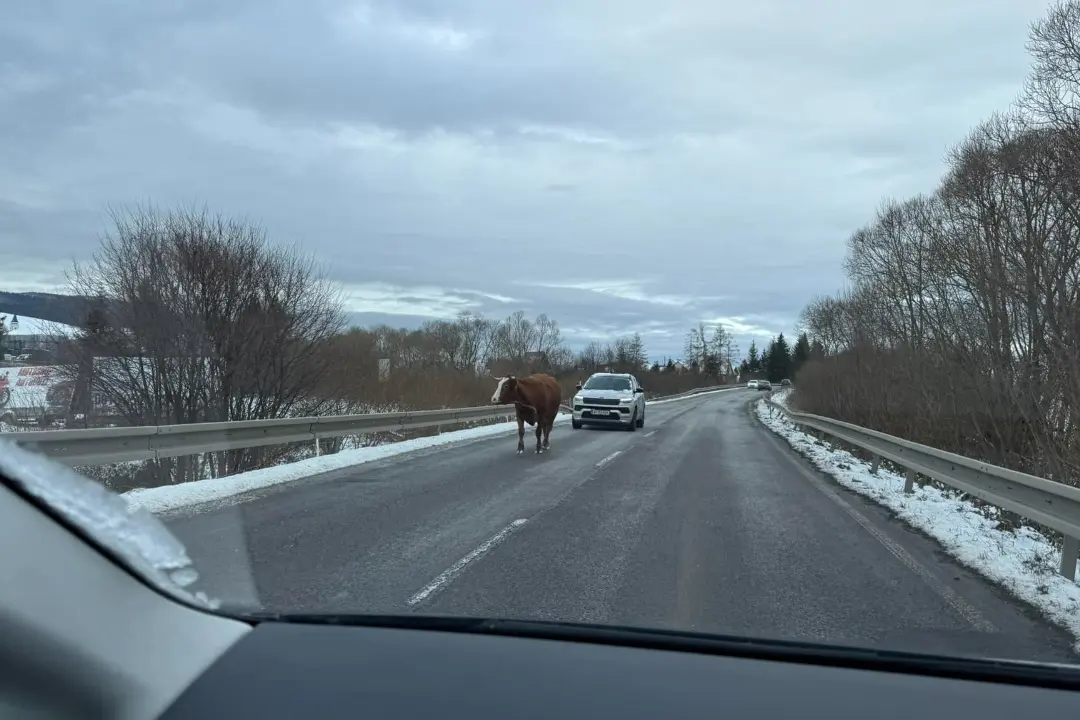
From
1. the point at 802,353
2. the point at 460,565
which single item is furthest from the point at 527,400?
the point at 802,353

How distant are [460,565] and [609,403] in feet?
61.0

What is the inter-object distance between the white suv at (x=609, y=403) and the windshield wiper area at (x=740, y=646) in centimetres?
2245

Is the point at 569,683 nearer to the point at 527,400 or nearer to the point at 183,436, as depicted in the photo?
the point at 183,436

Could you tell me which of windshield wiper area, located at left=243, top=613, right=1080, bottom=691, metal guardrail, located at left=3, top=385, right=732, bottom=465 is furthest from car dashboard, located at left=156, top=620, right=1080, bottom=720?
metal guardrail, located at left=3, top=385, right=732, bottom=465

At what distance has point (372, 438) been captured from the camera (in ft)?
66.3

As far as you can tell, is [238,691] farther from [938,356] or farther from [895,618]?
[938,356]

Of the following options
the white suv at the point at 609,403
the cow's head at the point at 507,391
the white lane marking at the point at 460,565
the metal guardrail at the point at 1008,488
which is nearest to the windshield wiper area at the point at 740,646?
the white lane marking at the point at 460,565

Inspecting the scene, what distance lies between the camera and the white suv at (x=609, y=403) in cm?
2503

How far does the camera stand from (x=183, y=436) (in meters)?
11.0

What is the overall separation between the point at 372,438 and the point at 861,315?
2266cm

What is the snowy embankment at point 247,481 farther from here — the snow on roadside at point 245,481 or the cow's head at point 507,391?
the cow's head at point 507,391

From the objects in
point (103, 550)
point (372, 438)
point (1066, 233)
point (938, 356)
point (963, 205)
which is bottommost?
point (372, 438)

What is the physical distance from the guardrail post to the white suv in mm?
18343

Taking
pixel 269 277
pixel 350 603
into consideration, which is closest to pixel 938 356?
pixel 269 277
